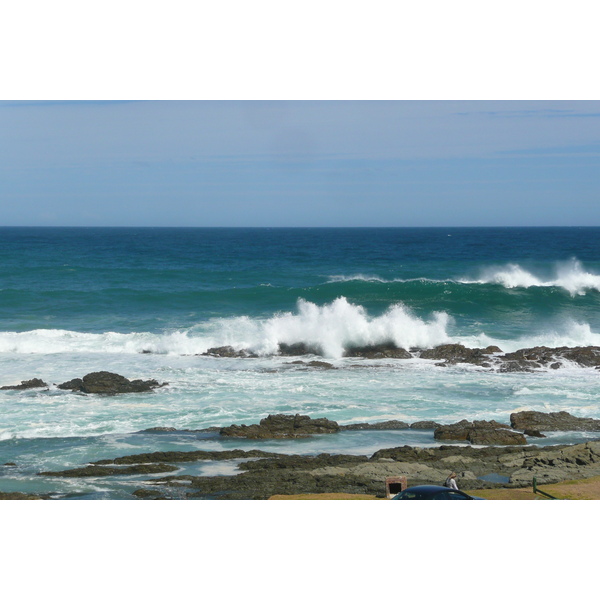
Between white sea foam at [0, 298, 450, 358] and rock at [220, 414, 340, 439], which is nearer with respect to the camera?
rock at [220, 414, 340, 439]

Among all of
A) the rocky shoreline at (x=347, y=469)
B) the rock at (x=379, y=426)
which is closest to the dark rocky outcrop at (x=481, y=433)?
the rocky shoreline at (x=347, y=469)

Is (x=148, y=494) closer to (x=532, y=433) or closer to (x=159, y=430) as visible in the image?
(x=159, y=430)

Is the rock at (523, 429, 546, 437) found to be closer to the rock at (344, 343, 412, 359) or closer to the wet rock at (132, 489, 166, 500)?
the rock at (344, 343, 412, 359)

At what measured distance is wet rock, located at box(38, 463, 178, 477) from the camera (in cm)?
1189

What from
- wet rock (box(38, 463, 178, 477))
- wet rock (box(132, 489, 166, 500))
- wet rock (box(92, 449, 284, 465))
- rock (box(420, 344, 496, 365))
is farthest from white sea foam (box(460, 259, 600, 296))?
wet rock (box(132, 489, 166, 500))

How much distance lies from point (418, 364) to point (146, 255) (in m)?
41.9

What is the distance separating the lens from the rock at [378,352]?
22.6 m

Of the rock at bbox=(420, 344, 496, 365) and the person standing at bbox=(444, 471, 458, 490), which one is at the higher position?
the rock at bbox=(420, 344, 496, 365)

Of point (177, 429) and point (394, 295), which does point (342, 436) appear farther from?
point (394, 295)

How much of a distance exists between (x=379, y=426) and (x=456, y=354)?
25.2ft

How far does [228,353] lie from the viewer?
2305cm

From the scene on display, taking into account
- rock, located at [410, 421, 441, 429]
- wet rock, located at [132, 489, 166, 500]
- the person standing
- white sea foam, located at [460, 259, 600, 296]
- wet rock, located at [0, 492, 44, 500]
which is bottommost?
rock, located at [410, 421, 441, 429]

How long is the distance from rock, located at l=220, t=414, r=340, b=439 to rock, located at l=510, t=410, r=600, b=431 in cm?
398

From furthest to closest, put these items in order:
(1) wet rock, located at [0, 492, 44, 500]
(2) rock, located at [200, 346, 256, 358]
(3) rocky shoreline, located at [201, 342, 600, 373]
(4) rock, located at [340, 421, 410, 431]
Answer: (2) rock, located at [200, 346, 256, 358] → (3) rocky shoreline, located at [201, 342, 600, 373] → (4) rock, located at [340, 421, 410, 431] → (1) wet rock, located at [0, 492, 44, 500]
